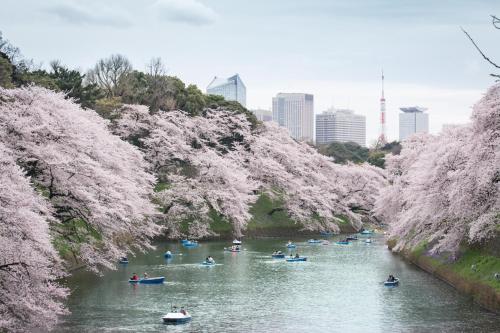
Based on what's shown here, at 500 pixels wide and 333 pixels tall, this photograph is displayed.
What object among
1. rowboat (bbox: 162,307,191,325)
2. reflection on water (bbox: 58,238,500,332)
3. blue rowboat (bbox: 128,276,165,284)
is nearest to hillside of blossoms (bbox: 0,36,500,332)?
reflection on water (bbox: 58,238,500,332)

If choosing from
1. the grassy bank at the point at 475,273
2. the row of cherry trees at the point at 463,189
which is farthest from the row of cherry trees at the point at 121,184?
the grassy bank at the point at 475,273

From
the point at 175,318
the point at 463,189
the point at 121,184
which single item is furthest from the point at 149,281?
the point at 463,189

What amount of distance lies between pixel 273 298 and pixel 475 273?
12.5 meters

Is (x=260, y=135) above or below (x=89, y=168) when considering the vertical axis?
above

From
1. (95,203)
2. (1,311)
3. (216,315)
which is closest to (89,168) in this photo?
(95,203)

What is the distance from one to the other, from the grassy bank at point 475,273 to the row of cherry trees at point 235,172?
3142 centimetres

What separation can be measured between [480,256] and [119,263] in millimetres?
28762

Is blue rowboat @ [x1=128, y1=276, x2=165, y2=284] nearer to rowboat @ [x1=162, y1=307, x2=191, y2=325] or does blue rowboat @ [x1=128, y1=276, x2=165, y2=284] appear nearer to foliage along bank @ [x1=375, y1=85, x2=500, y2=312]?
rowboat @ [x1=162, y1=307, x2=191, y2=325]

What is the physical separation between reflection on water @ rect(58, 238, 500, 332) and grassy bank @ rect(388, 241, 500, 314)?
0.76m

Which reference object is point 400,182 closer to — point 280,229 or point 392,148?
point 280,229

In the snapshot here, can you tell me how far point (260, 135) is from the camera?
100m

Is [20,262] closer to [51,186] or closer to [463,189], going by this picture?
[51,186]

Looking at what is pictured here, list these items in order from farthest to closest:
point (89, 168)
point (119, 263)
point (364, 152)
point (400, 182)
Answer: point (364, 152) → point (400, 182) → point (119, 263) → point (89, 168)

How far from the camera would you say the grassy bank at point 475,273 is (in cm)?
3725
